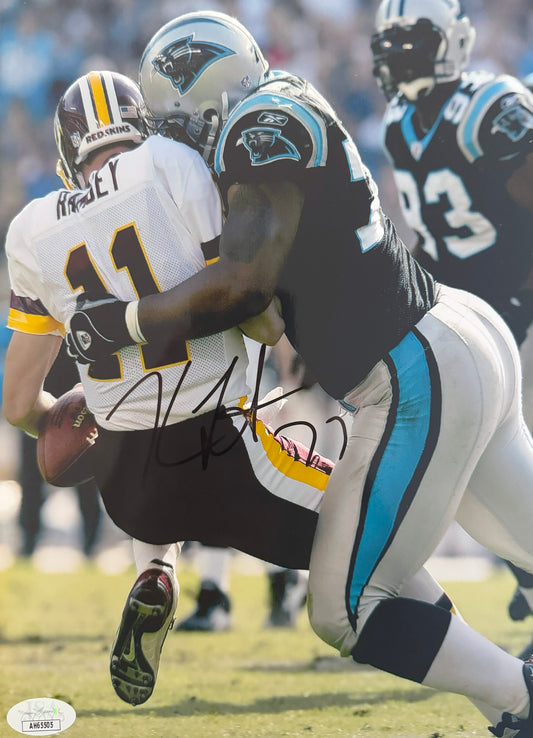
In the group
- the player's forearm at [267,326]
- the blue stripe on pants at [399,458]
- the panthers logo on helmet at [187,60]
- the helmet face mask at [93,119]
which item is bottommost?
A: the blue stripe on pants at [399,458]

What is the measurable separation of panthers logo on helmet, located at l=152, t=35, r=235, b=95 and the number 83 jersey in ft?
1.70

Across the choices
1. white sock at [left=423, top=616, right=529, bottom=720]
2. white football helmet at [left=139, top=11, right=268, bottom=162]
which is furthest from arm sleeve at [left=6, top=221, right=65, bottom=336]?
white sock at [left=423, top=616, right=529, bottom=720]

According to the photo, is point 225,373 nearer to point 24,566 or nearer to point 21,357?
point 21,357

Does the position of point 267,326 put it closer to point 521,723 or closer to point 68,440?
point 68,440

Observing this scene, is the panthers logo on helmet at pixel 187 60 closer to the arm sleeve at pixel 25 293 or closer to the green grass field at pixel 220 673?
the arm sleeve at pixel 25 293

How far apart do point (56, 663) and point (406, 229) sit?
1271mm

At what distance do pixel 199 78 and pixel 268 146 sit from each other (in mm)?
312

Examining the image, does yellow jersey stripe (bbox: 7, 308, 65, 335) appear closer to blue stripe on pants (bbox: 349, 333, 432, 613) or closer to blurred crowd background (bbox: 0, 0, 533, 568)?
blurred crowd background (bbox: 0, 0, 533, 568)

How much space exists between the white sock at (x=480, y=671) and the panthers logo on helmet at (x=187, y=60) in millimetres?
1142

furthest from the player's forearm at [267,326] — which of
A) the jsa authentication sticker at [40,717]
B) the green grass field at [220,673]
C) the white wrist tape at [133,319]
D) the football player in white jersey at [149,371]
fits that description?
the jsa authentication sticker at [40,717]

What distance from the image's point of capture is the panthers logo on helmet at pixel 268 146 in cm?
165

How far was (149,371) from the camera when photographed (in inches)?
75.1

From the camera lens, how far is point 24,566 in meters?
2.16
